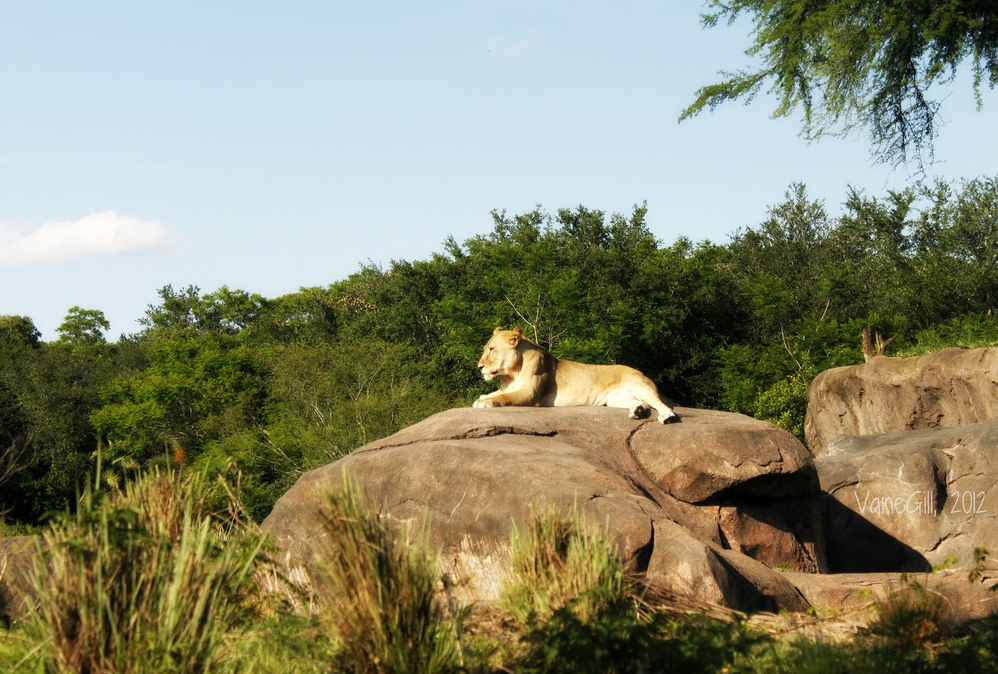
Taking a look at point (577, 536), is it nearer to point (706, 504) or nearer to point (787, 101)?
point (706, 504)

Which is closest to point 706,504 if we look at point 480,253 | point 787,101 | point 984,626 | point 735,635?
point 735,635

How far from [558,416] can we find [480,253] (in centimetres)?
2957

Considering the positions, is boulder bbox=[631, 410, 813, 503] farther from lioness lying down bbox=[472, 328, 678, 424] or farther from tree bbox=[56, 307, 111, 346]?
tree bbox=[56, 307, 111, 346]

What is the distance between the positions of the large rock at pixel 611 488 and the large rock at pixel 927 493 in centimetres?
536

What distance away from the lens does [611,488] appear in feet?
27.9

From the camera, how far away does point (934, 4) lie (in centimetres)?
1758

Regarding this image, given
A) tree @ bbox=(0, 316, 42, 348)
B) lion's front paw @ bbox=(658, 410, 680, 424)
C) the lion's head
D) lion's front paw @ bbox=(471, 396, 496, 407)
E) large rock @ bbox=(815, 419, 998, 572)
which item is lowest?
large rock @ bbox=(815, 419, 998, 572)

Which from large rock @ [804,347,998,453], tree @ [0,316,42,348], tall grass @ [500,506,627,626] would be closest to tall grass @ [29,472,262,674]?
tall grass @ [500,506,627,626]

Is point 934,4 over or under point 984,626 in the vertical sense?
over

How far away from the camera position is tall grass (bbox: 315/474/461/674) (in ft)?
17.0

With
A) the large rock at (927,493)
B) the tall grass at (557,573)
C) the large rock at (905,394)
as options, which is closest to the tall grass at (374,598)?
the tall grass at (557,573)

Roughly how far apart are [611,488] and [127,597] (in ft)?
15.0

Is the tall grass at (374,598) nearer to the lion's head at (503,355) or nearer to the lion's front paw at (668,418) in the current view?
the lion's front paw at (668,418)

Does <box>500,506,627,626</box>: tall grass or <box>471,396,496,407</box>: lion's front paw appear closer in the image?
<box>500,506,627,626</box>: tall grass
